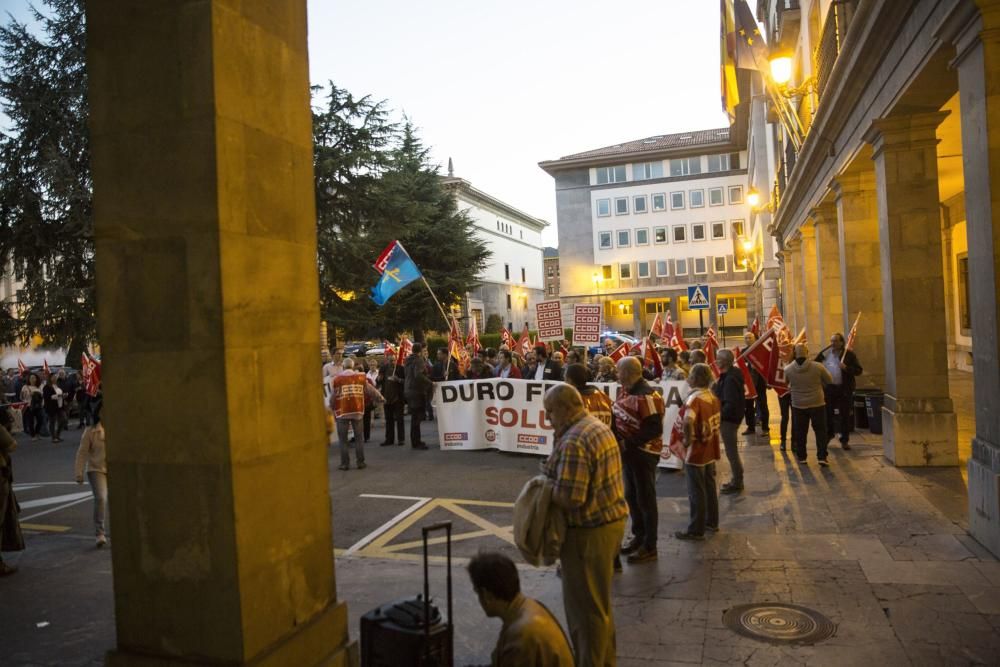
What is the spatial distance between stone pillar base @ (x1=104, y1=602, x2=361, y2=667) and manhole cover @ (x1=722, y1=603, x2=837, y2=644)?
110 inches

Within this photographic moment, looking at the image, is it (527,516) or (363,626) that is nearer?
(363,626)

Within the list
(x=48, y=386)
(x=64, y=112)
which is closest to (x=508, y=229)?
(x=64, y=112)

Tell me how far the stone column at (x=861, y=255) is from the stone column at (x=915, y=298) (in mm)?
3728

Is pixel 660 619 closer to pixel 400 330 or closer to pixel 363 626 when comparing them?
pixel 363 626

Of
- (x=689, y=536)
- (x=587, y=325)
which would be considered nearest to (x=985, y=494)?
(x=689, y=536)

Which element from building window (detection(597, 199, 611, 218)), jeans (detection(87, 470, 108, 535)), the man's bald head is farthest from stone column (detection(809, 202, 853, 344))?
building window (detection(597, 199, 611, 218))

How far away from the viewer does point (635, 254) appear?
69.6 metres

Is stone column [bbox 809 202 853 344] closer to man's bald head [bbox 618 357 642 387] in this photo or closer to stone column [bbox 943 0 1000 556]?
stone column [bbox 943 0 1000 556]

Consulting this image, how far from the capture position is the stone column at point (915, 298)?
10.5 metres

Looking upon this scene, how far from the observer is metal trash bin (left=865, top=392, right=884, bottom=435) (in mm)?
13756

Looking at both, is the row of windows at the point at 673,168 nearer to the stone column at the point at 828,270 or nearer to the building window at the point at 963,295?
the building window at the point at 963,295

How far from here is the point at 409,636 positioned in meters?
3.60

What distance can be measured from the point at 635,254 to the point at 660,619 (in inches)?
2583

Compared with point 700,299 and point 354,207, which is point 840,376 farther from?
point 354,207
